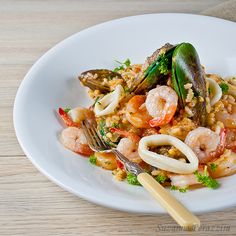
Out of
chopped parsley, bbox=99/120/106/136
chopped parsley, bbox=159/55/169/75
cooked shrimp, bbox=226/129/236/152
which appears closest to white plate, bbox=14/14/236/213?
chopped parsley, bbox=99/120/106/136

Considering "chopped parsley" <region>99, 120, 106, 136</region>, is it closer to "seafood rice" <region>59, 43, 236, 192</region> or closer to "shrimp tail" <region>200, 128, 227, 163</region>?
"seafood rice" <region>59, 43, 236, 192</region>

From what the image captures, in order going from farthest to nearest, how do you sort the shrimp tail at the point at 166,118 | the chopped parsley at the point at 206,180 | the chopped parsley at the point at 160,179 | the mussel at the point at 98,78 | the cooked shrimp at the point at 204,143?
the mussel at the point at 98,78
the shrimp tail at the point at 166,118
the cooked shrimp at the point at 204,143
the chopped parsley at the point at 160,179
the chopped parsley at the point at 206,180

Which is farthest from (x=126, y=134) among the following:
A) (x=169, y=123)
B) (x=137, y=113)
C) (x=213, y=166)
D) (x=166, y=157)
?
(x=213, y=166)

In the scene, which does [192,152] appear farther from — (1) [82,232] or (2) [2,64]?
(2) [2,64]

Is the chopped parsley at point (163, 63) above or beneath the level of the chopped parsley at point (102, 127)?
above

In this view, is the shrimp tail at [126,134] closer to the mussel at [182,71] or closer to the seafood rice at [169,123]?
the seafood rice at [169,123]

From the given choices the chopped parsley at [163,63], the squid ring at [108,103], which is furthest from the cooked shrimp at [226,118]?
the squid ring at [108,103]

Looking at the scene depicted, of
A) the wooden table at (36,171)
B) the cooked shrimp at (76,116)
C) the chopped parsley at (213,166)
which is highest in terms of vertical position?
the chopped parsley at (213,166)
